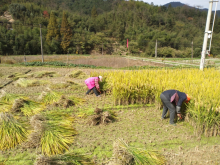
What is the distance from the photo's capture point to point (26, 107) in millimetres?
4340

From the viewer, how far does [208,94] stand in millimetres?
3559

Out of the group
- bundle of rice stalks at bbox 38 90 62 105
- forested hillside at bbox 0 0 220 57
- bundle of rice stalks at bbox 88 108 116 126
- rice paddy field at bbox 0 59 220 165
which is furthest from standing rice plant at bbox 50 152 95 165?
forested hillside at bbox 0 0 220 57

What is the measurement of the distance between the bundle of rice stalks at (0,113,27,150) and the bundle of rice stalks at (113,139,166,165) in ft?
5.79

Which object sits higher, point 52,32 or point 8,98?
point 52,32

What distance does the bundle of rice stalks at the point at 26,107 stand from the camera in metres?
4.25

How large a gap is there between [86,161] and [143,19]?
68731 mm

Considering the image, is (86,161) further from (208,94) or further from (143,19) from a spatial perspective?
(143,19)

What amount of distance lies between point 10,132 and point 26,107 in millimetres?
1328

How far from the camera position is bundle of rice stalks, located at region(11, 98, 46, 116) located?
13.9ft

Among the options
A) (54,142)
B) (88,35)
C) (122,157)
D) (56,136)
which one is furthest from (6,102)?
(88,35)

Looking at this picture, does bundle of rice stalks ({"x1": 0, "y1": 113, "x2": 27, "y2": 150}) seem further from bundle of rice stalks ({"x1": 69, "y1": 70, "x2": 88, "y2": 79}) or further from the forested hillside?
the forested hillside

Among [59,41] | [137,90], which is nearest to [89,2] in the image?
[59,41]

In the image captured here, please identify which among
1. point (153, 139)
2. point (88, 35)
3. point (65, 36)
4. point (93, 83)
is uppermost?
point (88, 35)

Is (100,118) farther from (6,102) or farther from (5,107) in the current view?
(6,102)
